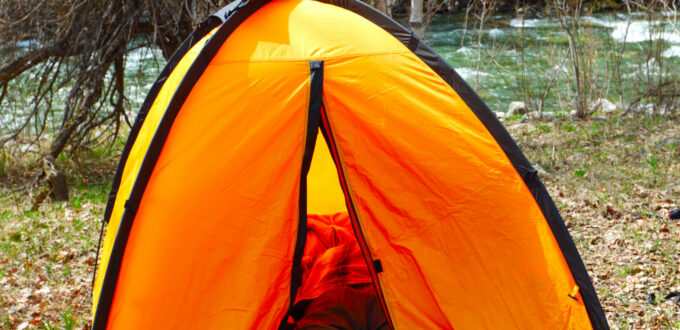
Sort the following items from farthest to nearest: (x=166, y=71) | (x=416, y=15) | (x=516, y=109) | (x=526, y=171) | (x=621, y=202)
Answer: (x=516, y=109), (x=416, y=15), (x=621, y=202), (x=166, y=71), (x=526, y=171)

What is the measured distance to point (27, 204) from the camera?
6.49 metres

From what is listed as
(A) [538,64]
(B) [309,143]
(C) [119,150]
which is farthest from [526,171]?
(A) [538,64]

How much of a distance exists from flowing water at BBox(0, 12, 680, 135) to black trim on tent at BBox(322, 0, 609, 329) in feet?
17.8

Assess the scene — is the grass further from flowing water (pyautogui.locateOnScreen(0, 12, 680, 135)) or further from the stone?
the stone

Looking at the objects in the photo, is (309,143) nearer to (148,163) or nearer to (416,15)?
(148,163)

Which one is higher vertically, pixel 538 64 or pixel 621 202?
pixel 538 64

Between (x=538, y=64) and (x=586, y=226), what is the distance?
6899mm

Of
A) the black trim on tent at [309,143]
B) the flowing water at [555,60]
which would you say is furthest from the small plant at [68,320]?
the flowing water at [555,60]

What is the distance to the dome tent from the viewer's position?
2.79m

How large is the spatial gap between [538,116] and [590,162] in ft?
7.69

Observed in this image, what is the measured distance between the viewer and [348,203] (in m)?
2.92

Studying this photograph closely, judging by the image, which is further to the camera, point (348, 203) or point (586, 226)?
point (586, 226)

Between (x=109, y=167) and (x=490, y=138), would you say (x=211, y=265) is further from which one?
(x=109, y=167)

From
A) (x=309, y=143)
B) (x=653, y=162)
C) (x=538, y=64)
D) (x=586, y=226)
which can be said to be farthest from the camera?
(x=538, y=64)
